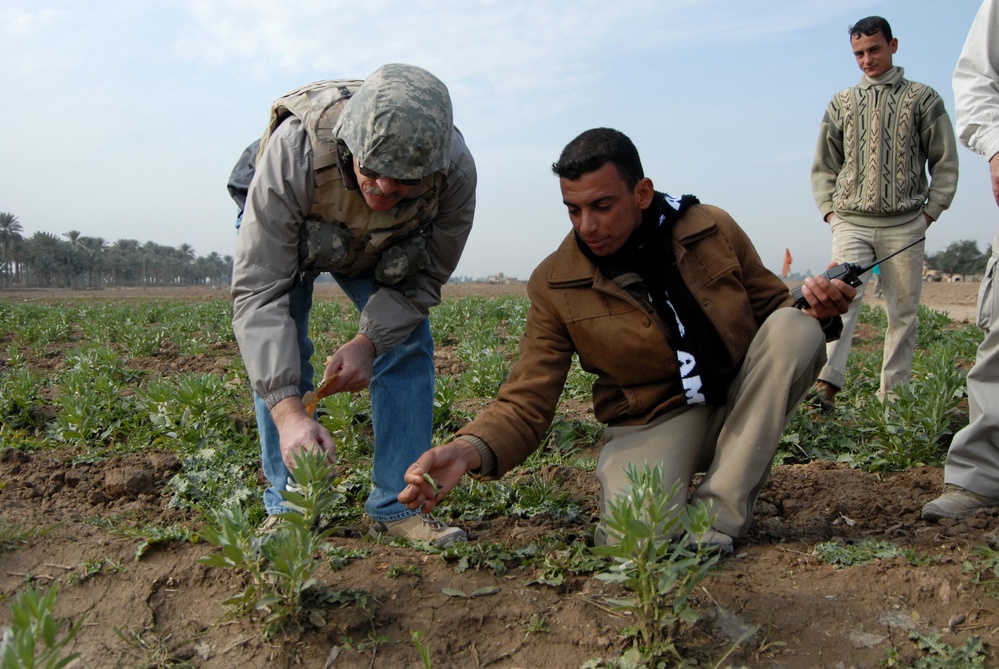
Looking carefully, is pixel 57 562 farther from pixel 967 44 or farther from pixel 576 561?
pixel 967 44

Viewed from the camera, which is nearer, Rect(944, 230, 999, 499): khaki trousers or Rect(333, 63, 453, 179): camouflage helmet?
Rect(333, 63, 453, 179): camouflage helmet

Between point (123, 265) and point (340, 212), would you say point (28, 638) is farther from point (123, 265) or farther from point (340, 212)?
point (123, 265)

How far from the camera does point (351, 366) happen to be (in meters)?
2.92

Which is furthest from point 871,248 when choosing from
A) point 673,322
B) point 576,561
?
point 576,561

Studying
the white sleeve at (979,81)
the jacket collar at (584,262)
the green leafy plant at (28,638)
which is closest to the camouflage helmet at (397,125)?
the jacket collar at (584,262)

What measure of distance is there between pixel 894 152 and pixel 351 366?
12.7ft

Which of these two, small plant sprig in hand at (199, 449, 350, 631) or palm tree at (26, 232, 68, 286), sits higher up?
palm tree at (26, 232, 68, 286)

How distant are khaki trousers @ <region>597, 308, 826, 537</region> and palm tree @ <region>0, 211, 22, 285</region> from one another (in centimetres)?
9368

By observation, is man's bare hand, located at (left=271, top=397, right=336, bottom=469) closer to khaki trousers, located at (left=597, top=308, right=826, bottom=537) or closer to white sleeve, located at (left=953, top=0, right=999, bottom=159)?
khaki trousers, located at (left=597, top=308, right=826, bottom=537)

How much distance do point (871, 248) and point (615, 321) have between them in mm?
3006

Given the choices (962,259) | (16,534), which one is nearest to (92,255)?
(962,259)

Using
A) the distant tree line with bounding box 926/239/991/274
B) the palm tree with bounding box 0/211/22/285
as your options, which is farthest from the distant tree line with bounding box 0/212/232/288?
the distant tree line with bounding box 926/239/991/274

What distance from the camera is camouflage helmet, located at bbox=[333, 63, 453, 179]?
2.51 metres

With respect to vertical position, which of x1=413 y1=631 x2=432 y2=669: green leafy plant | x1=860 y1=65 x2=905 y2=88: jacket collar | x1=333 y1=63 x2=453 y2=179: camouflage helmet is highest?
x1=860 y1=65 x2=905 y2=88: jacket collar
